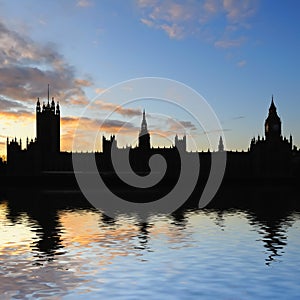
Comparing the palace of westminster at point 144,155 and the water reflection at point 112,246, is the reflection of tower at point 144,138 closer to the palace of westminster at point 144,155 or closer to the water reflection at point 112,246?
the palace of westminster at point 144,155

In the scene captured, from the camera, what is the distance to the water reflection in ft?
60.1

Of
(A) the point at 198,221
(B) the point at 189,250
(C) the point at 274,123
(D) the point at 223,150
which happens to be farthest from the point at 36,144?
(B) the point at 189,250

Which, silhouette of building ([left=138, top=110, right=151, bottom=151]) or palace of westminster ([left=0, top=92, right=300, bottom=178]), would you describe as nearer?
palace of westminster ([left=0, top=92, right=300, bottom=178])

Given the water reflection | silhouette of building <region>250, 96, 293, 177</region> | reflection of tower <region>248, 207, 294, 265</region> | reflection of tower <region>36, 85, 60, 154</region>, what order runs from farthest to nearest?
reflection of tower <region>36, 85, 60, 154</region> < silhouette of building <region>250, 96, 293, 177</region> < reflection of tower <region>248, 207, 294, 265</region> < the water reflection

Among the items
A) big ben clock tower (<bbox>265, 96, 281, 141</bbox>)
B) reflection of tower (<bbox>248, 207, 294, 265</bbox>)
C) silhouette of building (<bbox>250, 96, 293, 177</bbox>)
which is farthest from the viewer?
big ben clock tower (<bbox>265, 96, 281, 141</bbox>)

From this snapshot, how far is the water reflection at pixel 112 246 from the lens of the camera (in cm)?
1833

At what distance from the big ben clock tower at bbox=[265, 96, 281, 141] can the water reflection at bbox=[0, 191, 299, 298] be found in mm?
126983

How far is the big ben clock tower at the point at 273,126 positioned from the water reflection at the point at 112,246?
127 meters

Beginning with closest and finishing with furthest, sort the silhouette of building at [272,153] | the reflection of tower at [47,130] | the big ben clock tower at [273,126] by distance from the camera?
the silhouette of building at [272,153]
the big ben clock tower at [273,126]
the reflection of tower at [47,130]

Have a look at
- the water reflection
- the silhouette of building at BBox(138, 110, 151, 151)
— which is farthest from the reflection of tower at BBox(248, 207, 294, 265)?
the silhouette of building at BBox(138, 110, 151, 151)

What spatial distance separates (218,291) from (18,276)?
683cm

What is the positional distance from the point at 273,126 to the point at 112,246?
148m

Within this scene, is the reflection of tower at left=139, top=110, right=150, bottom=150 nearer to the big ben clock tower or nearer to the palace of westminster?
the palace of westminster

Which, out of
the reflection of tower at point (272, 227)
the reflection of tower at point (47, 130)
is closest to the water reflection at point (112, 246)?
the reflection of tower at point (272, 227)
